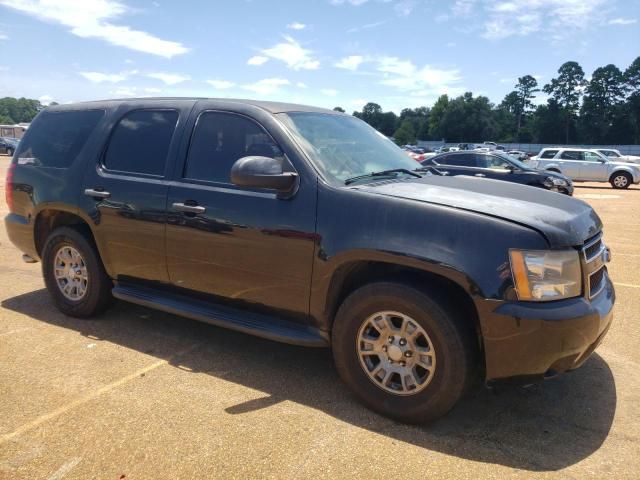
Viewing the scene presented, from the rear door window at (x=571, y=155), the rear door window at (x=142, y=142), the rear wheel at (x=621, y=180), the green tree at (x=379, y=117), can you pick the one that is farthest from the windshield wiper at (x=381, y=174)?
the green tree at (x=379, y=117)

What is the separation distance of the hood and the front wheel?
585 millimetres

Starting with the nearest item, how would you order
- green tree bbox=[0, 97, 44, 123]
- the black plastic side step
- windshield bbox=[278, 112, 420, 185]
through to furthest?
the black plastic side step, windshield bbox=[278, 112, 420, 185], green tree bbox=[0, 97, 44, 123]

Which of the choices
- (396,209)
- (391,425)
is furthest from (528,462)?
(396,209)

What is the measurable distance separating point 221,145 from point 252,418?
1.91 meters

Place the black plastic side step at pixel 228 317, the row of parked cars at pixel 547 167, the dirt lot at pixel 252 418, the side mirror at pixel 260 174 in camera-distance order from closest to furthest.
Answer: the dirt lot at pixel 252 418
the side mirror at pixel 260 174
the black plastic side step at pixel 228 317
the row of parked cars at pixel 547 167

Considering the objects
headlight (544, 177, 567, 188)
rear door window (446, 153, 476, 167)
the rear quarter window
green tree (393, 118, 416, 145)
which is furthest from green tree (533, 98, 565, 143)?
the rear quarter window

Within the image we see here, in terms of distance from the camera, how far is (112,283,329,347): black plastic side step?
333 centimetres

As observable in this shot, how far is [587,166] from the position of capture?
2255 centimetres

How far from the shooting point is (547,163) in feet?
75.8

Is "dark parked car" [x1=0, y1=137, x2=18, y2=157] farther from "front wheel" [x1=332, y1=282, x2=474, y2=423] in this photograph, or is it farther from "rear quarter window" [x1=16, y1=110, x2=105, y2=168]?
"front wheel" [x1=332, y1=282, x2=474, y2=423]

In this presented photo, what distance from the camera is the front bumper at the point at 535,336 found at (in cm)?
265

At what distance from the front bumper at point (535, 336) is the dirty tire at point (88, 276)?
10.7ft

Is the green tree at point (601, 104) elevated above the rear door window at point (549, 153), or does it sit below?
above

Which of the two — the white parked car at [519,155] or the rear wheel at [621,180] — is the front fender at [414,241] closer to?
the rear wheel at [621,180]
